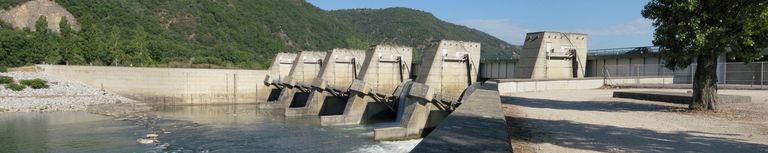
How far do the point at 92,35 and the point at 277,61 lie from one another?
33.6m

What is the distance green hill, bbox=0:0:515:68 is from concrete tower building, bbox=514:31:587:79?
5736cm

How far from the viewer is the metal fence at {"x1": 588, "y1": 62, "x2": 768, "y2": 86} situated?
104ft

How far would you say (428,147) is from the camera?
6.04 m

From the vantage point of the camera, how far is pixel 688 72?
35500 millimetres

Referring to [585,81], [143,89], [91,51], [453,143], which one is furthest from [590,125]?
[91,51]

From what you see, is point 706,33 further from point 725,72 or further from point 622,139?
point 725,72

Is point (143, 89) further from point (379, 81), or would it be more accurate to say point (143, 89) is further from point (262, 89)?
point (379, 81)

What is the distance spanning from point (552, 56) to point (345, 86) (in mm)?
23255

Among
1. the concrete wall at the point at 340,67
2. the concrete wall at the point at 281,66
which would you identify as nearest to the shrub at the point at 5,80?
the concrete wall at the point at 281,66

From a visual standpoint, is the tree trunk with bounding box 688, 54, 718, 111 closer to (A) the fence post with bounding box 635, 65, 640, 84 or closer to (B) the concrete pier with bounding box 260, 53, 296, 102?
(A) the fence post with bounding box 635, 65, 640, 84

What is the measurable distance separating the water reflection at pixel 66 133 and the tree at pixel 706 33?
2076 cm

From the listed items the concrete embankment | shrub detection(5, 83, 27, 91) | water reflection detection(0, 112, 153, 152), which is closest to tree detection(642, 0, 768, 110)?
the concrete embankment

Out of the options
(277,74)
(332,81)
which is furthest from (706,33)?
(277,74)

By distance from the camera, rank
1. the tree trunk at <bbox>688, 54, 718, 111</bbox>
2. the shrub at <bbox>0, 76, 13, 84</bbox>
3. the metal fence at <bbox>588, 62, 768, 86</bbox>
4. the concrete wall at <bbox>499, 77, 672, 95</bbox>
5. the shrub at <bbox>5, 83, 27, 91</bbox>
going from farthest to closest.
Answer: the shrub at <bbox>0, 76, 13, 84</bbox>
the shrub at <bbox>5, 83, 27, 91</bbox>
the metal fence at <bbox>588, 62, 768, 86</bbox>
the concrete wall at <bbox>499, 77, 672, 95</bbox>
the tree trunk at <bbox>688, 54, 718, 111</bbox>
